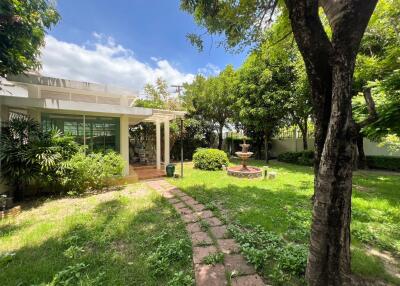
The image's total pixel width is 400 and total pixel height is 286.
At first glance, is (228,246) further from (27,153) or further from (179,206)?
(27,153)

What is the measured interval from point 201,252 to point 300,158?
44.5 feet

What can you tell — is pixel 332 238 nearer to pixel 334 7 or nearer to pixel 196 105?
pixel 334 7

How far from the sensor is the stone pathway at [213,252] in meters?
2.79

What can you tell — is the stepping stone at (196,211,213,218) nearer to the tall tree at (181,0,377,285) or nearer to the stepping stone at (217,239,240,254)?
the stepping stone at (217,239,240,254)

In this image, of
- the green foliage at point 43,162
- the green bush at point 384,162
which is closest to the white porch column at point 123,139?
the green foliage at point 43,162

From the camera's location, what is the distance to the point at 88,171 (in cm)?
716

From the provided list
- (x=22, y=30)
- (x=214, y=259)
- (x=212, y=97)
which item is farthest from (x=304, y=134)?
(x=22, y=30)

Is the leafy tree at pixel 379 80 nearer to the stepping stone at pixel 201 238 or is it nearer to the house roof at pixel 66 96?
the stepping stone at pixel 201 238

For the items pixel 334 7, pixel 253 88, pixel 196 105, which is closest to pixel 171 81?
pixel 196 105

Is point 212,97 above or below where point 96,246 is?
above

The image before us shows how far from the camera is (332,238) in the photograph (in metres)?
2.36

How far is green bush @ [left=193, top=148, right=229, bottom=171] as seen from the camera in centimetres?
1259

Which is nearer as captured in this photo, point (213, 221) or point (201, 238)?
point (201, 238)

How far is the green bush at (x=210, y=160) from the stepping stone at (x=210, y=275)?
946 cm
